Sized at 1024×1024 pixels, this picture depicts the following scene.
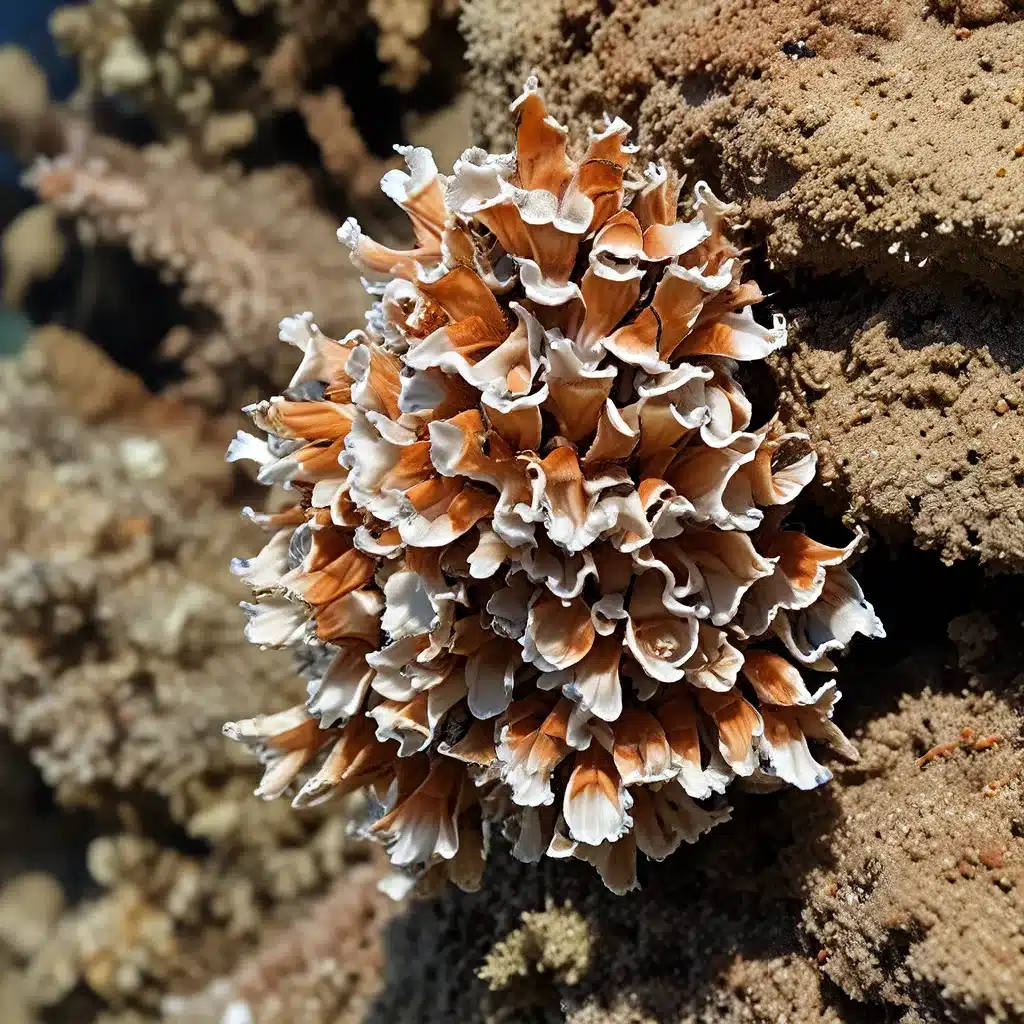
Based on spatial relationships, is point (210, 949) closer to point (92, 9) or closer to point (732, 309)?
point (732, 309)

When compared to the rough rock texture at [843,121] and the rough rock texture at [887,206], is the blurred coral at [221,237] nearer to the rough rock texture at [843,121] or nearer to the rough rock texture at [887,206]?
the rough rock texture at [843,121]

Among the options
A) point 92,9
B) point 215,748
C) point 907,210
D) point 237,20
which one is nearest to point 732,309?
point 907,210

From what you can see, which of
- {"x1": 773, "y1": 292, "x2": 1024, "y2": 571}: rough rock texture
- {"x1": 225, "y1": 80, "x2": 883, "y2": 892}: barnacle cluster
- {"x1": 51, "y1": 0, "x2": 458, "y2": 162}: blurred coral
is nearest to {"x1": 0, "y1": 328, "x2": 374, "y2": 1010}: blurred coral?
{"x1": 51, "y1": 0, "x2": 458, "y2": 162}: blurred coral

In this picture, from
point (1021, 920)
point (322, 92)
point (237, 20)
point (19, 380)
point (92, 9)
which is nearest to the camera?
point (1021, 920)

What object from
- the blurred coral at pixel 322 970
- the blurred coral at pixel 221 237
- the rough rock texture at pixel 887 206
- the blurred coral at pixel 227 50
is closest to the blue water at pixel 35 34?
the blurred coral at pixel 227 50

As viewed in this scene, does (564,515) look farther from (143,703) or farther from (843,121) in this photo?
(143,703)

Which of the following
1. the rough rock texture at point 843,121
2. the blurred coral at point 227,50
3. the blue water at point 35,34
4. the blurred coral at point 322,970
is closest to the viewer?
the rough rock texture at point 843,121

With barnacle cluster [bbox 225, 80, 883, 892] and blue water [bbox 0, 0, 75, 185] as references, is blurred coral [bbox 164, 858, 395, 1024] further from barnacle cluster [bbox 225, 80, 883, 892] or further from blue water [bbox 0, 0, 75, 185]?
blue water [bbox 0, 0, 75, 185]
